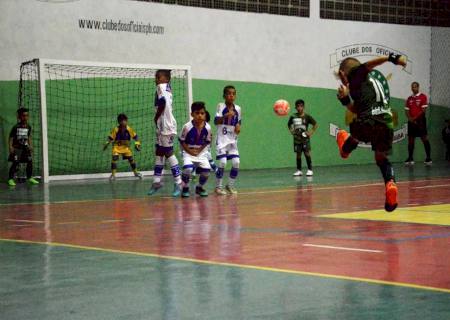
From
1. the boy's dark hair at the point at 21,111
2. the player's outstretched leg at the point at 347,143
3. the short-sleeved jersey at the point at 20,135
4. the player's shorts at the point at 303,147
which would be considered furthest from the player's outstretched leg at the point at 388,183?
the short-sleeved jersey at the point at 20,135

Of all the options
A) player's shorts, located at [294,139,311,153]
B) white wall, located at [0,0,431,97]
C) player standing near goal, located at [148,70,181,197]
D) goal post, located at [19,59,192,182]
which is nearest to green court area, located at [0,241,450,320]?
player standing near goal, located at [148,70,181,197]

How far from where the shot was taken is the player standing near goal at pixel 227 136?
56.4 feet

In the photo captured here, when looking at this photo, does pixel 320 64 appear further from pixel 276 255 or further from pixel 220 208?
pixel 276 255

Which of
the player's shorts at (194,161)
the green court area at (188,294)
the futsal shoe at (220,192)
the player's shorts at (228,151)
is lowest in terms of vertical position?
the green court area at (188,294)

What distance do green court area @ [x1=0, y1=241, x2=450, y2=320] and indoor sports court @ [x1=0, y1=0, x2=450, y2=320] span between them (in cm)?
3

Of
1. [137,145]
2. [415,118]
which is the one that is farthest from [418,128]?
[137,145]

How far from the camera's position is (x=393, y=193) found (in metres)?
11.0

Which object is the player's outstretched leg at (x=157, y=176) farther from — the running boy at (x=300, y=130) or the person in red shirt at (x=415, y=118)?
the person in red shirt at (x=415, y=118)

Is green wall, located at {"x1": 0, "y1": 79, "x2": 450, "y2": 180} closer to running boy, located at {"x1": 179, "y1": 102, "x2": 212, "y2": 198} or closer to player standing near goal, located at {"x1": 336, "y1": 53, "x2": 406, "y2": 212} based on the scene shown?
running boy, located at {"x1": 179, "y1": 102, "x2": 212, "y2": 198}

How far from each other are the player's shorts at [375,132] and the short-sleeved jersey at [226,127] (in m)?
5.96

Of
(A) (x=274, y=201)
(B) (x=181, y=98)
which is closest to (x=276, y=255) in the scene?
(A) (x=274, y=201)

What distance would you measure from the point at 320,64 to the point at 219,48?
14.3 feet

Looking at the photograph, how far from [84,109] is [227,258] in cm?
1721

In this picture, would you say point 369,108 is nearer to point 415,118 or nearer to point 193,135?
point 193,135
